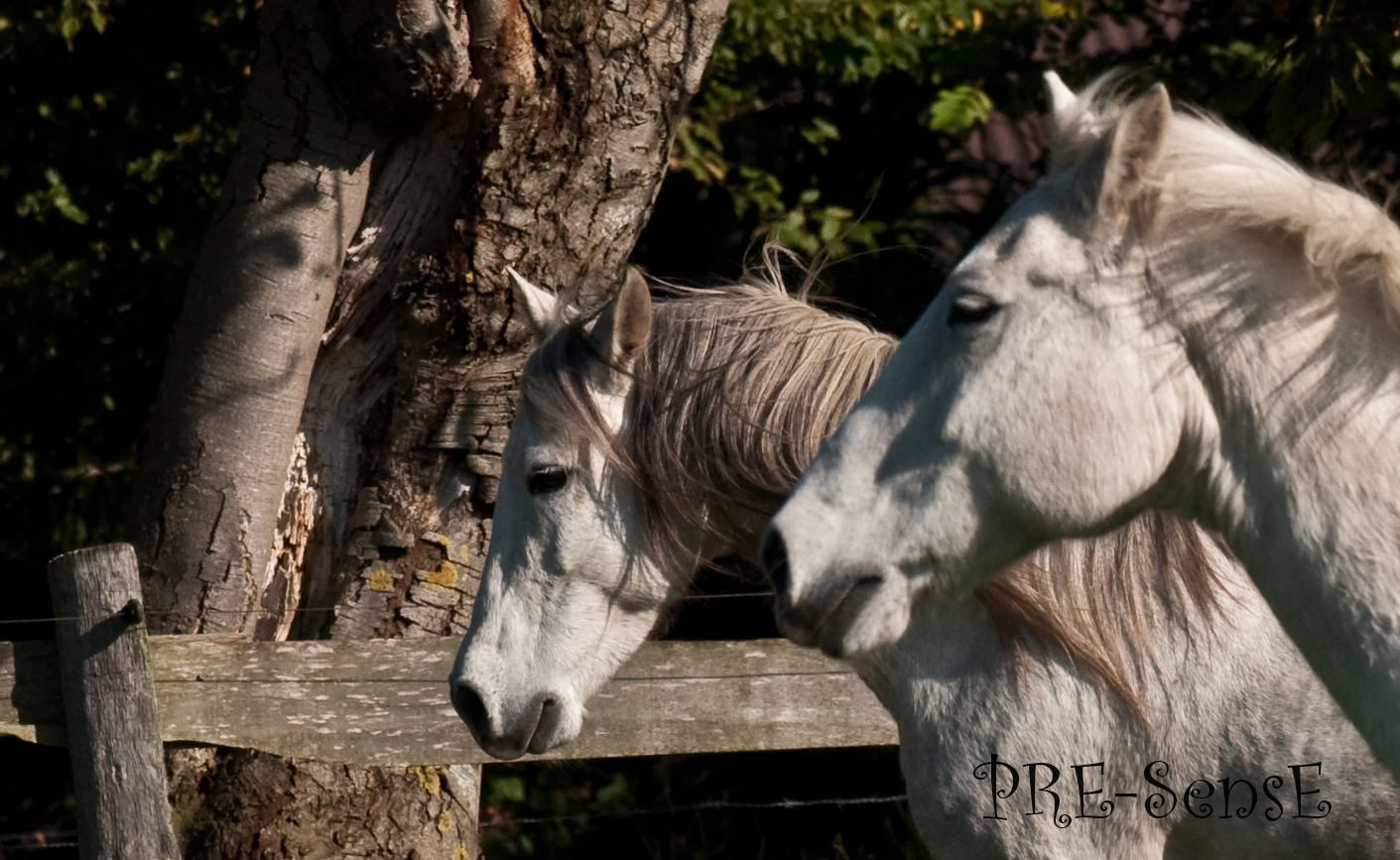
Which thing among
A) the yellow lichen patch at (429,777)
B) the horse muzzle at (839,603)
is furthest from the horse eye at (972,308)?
the yellow lichen patch at (429,777)

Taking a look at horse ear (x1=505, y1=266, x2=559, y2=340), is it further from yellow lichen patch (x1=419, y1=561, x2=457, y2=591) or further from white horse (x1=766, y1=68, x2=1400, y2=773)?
white horse (x1=766, y1=68, x2=1400, y2=773)

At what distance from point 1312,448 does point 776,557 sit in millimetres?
632

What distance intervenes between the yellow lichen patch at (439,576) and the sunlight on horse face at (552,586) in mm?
775

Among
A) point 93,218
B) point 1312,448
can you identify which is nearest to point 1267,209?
point 1312,448

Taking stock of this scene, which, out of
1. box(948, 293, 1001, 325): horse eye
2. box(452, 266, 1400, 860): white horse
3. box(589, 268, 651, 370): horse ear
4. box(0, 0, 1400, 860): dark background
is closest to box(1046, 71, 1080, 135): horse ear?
box(948, 293, 1001, 325): horse eye

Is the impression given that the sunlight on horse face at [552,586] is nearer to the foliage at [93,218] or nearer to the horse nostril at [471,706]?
the horse nostril at [471,706]

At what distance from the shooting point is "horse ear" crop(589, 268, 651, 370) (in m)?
2.50

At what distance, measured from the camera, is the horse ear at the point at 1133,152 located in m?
1.52

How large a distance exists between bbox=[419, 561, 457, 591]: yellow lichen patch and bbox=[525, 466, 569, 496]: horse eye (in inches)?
33.6

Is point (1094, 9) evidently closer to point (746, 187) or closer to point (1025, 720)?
point (746, 187)

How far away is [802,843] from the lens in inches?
205

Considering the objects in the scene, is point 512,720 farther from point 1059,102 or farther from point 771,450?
point 1059,102

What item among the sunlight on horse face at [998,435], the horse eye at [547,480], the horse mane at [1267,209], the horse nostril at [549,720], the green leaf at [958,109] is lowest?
the horse nostril at [549,720]

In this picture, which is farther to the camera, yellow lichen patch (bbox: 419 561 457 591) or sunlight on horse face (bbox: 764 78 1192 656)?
yellow lichen patch (bbox: 419 561 457 591)
